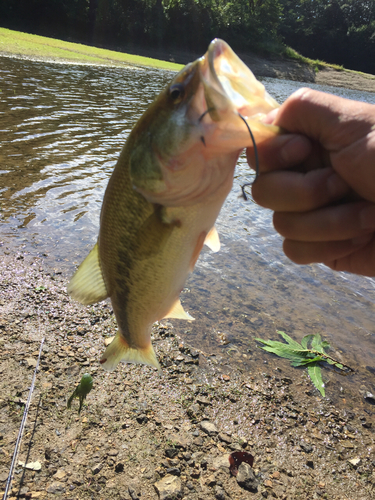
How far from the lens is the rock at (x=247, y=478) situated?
9.20 feet

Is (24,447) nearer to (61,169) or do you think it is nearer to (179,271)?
(179,271)

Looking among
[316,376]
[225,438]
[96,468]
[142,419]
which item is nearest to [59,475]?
[96,468]

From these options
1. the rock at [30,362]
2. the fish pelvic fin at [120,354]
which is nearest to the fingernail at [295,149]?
the fish pelvic fin at [120,354]

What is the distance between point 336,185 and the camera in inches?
58.4

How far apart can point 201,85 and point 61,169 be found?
27.4ft

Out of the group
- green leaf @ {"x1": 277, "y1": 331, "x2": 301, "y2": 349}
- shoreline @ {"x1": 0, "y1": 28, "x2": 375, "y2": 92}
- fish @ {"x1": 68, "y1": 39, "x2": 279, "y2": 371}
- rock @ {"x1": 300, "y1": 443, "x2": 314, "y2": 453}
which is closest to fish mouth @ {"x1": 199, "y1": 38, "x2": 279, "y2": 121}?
fish @ {"x1": 68, "y1": 39, "x2": 279, "y2": 371}

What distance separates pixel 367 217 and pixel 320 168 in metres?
0.27

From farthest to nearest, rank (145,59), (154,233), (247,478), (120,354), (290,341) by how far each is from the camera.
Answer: (145,59)
(290,341)
(247,478)
(120,354)
(154,233)

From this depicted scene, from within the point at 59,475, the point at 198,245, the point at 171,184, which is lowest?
the point at 59,475

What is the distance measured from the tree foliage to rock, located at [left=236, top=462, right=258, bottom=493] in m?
48.1

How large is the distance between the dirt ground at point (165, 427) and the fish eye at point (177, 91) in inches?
105

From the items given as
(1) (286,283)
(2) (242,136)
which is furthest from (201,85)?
(1) (286,283)

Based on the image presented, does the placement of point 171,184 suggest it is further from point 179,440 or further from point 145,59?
point 145,59

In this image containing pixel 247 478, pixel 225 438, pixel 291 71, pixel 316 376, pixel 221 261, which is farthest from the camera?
pixel 291 71
